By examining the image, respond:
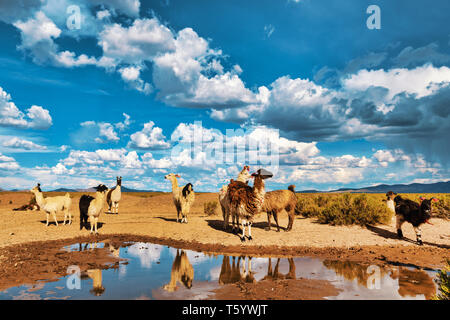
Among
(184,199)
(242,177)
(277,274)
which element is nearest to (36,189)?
(184,199)

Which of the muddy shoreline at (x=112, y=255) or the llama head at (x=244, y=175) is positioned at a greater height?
the llama head at (x=244, y=175)

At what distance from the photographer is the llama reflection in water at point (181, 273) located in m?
7.19

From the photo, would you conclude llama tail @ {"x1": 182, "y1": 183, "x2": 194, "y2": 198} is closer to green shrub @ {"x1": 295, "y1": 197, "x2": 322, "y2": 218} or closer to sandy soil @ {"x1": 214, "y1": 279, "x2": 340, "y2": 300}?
green shrub @ {"x1": 295, "y1": 197, "x2": 322, "y2": 218}

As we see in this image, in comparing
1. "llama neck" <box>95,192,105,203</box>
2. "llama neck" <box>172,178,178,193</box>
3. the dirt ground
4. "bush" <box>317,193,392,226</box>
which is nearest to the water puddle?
the dirt ground

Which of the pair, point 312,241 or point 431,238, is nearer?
point 312,241

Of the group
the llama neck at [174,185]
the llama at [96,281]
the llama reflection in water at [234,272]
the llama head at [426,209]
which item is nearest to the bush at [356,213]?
the llama head at [426,209]

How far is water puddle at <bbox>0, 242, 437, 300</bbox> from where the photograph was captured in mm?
6656

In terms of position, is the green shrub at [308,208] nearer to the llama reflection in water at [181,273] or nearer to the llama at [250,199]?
the llama at [250,199]

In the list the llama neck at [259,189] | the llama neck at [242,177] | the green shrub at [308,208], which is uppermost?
the llama neck at [242,177]
